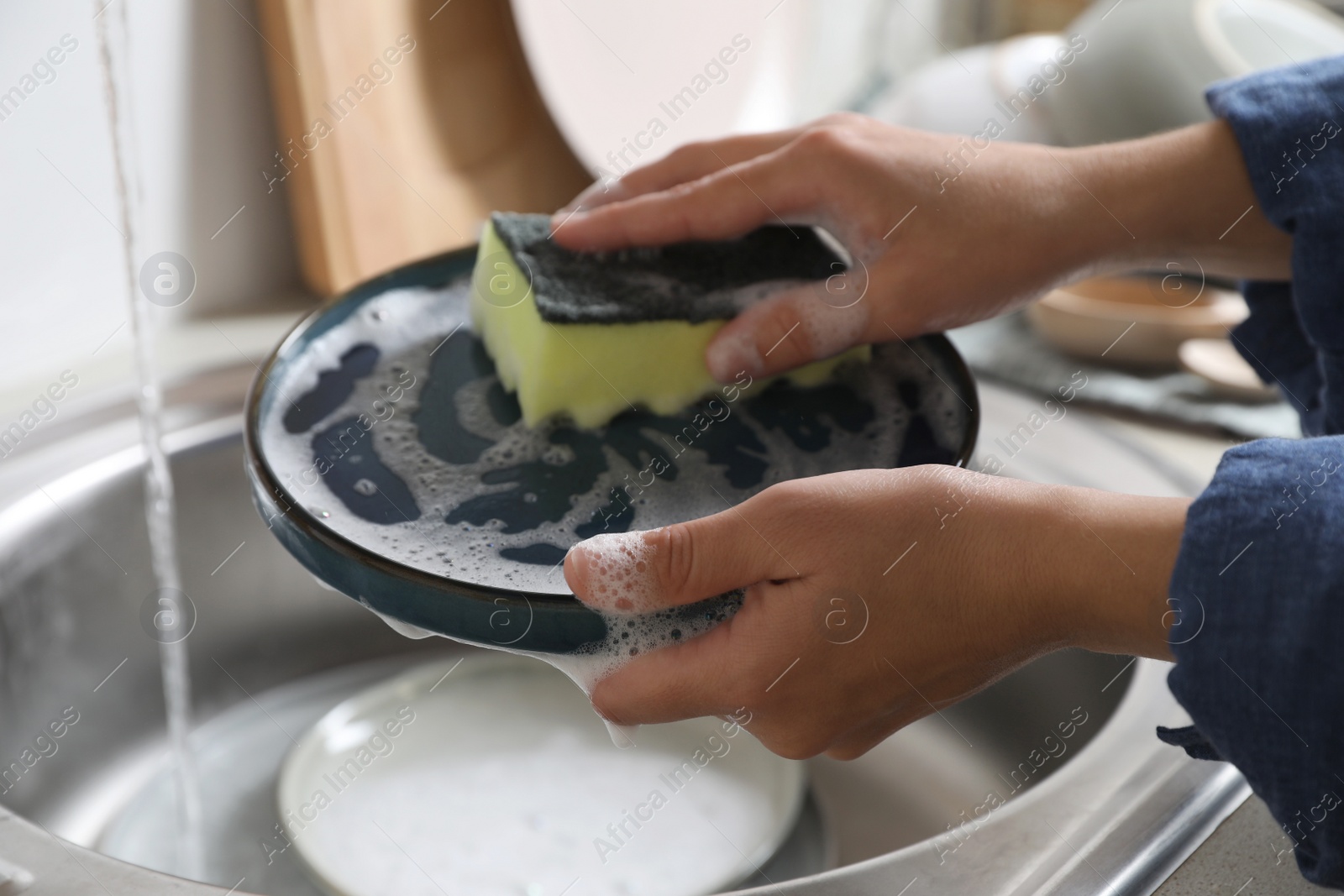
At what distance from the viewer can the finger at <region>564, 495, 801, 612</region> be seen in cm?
45

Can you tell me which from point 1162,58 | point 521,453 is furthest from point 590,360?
point 1162,58

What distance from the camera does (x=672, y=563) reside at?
46cm

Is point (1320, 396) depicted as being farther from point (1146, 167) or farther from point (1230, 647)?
point (1230, 647)

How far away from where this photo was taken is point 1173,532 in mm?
465

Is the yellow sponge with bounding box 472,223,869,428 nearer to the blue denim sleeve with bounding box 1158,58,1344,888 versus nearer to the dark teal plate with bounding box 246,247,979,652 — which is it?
the dark teal plate with bounding box 246,247,979,652

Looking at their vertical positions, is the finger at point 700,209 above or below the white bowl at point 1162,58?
above

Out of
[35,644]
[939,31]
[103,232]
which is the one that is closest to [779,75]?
[939,31]

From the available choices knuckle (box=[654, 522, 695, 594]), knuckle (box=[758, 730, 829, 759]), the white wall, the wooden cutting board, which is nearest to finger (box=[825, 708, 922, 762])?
knuckle (box=[758, 730, 829, 759])

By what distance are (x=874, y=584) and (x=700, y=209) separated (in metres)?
0.26

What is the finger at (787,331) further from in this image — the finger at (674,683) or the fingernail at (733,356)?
the finger at (674,683)

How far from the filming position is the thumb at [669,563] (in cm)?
45

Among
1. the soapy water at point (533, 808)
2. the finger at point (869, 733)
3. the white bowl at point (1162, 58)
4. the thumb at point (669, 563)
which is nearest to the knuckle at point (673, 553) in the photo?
the thumb at point (669, 563)

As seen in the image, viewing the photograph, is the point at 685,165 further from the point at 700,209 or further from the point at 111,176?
the point at 111,176

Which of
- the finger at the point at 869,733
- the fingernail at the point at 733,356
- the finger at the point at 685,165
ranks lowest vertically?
the finger at the point at 869,733
